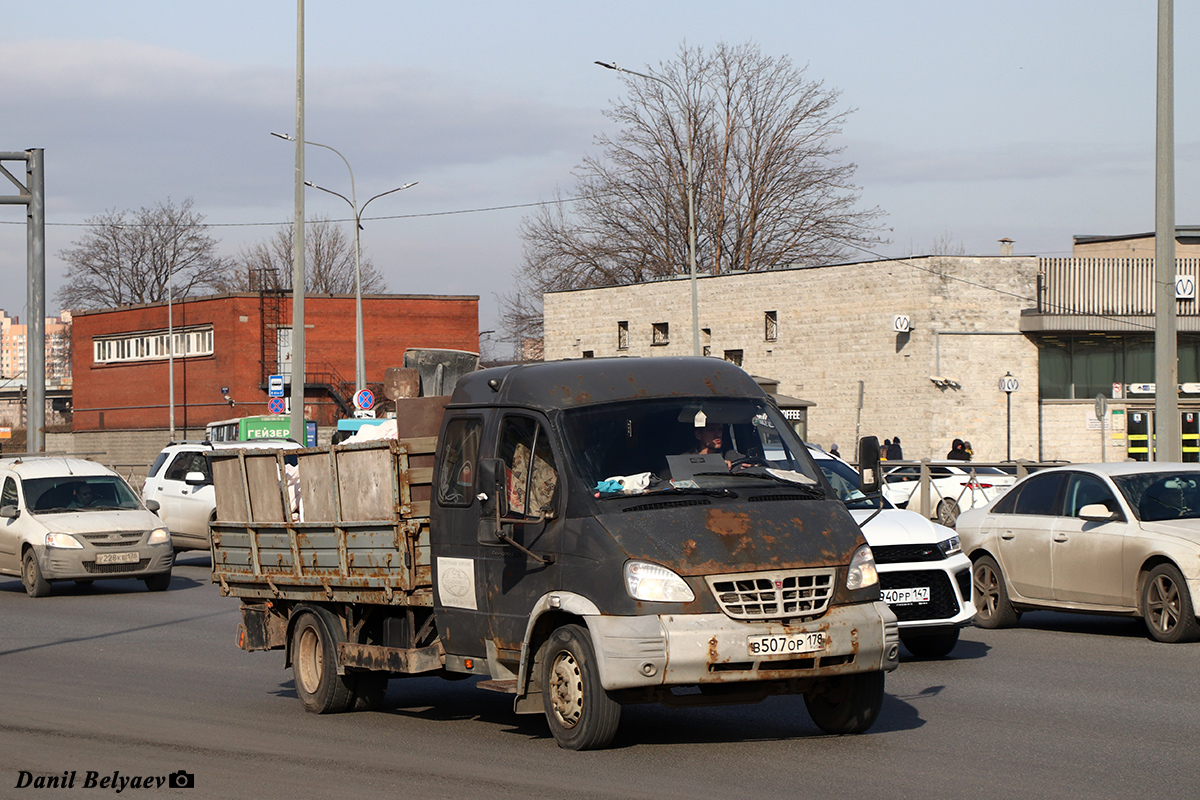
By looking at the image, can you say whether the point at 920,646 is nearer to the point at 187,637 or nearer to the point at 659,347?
the point at 187,637

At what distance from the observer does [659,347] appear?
55844mm

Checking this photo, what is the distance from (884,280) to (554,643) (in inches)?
1642

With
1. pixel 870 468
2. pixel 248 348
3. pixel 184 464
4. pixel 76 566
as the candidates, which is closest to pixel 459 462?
pixel 870 468

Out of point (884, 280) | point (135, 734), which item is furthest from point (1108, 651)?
point (884, 280)

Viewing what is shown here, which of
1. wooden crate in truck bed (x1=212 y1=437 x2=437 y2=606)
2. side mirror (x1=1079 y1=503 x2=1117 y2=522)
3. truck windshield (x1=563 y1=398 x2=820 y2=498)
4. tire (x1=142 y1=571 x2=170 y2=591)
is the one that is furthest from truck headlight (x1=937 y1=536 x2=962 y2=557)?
tire (x1=142 y1=571 x2=170 y2=591)

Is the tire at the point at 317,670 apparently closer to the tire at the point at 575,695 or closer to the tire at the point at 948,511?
the tire at the point at 575,695

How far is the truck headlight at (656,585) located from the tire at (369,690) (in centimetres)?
318

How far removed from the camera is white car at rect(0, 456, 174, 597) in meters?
19.7

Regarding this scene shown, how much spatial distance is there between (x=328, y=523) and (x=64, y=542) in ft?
37.5

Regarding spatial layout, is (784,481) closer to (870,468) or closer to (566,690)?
(870,468)

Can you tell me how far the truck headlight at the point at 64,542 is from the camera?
19688mm

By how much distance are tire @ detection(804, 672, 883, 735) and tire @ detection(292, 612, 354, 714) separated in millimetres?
3326

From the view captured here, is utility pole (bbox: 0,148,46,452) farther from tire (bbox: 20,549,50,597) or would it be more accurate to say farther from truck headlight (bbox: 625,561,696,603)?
truck headlight (bbox: 625,561,696,603)

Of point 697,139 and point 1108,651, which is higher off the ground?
point 697,139
